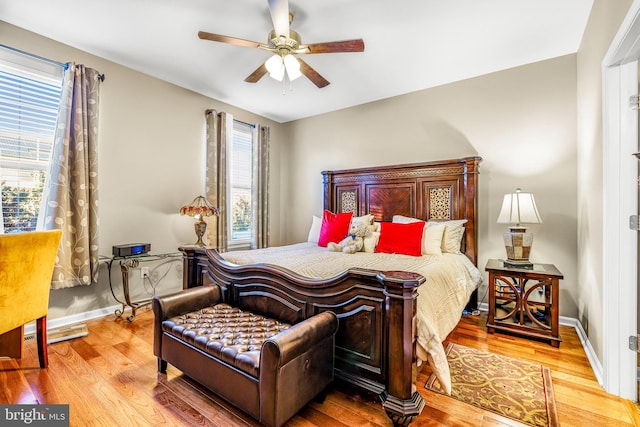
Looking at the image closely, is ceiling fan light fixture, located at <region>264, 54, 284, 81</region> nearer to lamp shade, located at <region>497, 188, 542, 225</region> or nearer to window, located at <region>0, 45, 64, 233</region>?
window, located at <region>0, 45, 64, 233</region>

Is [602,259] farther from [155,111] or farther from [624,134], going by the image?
[155,111]

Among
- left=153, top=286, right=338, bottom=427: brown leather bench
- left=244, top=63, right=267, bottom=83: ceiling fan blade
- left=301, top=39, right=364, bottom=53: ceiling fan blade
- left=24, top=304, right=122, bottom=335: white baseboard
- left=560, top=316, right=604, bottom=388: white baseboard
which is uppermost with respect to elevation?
Answer: left=244, top=63, right=267, bottom=83: ceiling fan blade

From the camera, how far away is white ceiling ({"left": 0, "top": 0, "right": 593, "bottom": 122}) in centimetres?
233

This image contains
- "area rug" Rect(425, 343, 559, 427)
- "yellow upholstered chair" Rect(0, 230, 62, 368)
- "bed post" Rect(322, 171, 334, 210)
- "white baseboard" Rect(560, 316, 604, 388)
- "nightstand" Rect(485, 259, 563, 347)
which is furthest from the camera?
"bed post" Rect(322, 171, 334, 210)

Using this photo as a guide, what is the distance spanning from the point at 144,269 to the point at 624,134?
442 cm

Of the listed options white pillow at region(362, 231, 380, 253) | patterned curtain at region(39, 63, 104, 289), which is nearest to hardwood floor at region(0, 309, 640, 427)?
patterned curtain at region(39, 63, 104, 289)

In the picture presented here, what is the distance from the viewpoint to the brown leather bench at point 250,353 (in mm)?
1414

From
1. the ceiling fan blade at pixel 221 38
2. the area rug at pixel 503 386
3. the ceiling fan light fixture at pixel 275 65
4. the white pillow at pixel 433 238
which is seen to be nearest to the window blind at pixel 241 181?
the ceiling fan light fixture at pixel 275 65

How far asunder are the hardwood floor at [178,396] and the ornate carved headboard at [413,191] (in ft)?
4.88

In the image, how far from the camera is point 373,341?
168 cm

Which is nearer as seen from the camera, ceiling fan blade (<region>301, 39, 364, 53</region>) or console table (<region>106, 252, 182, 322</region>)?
ceiling fan blade (<region>301, 39, 364, 53</region>)

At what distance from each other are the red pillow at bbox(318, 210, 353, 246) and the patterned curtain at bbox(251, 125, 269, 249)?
4.52ft

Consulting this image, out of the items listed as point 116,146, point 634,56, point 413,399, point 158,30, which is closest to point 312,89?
point 158,30

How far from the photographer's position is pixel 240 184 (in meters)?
4.57
